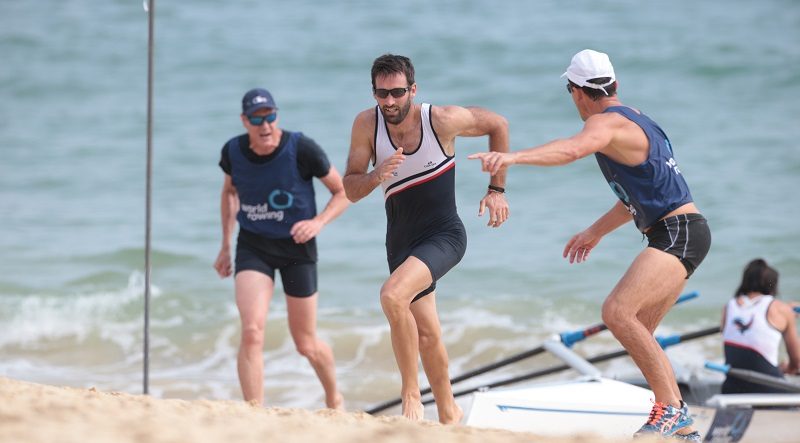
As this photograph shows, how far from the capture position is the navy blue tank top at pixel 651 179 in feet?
19.0

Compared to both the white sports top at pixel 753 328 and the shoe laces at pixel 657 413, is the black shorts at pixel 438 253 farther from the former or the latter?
the white sports top at pixel 753 328

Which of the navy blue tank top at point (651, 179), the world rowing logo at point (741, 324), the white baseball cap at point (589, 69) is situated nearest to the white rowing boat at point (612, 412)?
the world rowing logo at point (741, 324)

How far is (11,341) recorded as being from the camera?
39.6ft

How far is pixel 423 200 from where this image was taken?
6348mm

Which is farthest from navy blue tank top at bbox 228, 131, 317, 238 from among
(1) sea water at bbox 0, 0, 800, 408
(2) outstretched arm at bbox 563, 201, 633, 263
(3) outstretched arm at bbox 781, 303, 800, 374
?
(3) outstretched arm at bbox 781, 303, 800, 374

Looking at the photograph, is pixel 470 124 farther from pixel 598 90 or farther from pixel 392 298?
pixel 392 298

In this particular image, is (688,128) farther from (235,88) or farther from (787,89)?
(235,88)

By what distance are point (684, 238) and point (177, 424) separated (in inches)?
106

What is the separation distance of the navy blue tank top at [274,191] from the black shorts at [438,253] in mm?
1480

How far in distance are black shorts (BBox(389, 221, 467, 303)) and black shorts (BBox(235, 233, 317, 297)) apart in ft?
4.77

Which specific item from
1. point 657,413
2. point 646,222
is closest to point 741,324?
point 646,222

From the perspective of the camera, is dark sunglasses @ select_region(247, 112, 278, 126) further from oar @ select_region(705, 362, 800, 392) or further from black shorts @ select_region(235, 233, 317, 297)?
oar @ select_region(705, 362, 800, 392)

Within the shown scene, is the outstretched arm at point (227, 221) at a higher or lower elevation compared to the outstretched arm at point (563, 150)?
lower

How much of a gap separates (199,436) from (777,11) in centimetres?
2172
